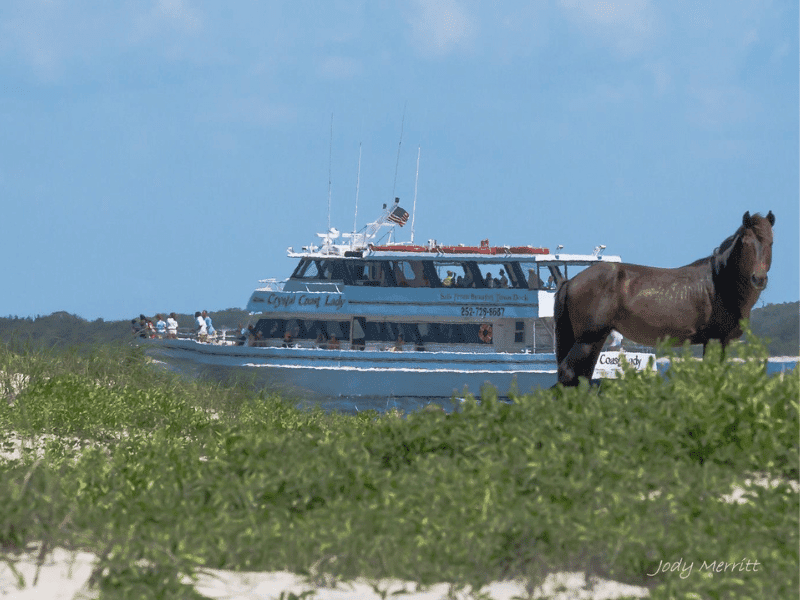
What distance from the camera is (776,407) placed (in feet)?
23.1

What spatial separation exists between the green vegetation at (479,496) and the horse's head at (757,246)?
267 cm

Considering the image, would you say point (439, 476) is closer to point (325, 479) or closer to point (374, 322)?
point (325, 479)

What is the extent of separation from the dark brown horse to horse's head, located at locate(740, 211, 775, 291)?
129mm

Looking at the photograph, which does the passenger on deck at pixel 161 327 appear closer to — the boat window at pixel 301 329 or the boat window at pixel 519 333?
the boat window at pixel 301 329

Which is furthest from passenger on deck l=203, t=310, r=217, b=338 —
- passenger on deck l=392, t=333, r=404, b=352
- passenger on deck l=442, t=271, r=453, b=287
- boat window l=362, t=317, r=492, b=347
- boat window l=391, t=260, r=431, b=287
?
passenger on deck l=442, t=271, r=453, b=287

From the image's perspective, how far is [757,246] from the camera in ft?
33.8

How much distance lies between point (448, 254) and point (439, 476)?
20.3 metres

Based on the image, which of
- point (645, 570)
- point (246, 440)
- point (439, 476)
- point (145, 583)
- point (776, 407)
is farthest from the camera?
point (246, 440)

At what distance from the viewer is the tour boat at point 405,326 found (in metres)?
26.2

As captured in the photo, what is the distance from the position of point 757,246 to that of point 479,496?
5.52 m

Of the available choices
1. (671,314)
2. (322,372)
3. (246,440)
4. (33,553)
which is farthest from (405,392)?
(33,553)

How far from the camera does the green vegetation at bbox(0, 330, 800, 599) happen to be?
5348 millimetres

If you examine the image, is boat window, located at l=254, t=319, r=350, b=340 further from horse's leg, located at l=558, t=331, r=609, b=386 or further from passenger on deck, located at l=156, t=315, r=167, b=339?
horse's leg, located at l=558, t=331, r=609, b=386

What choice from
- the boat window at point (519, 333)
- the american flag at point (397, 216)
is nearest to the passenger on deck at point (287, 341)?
the american flag at point (397, 216)
